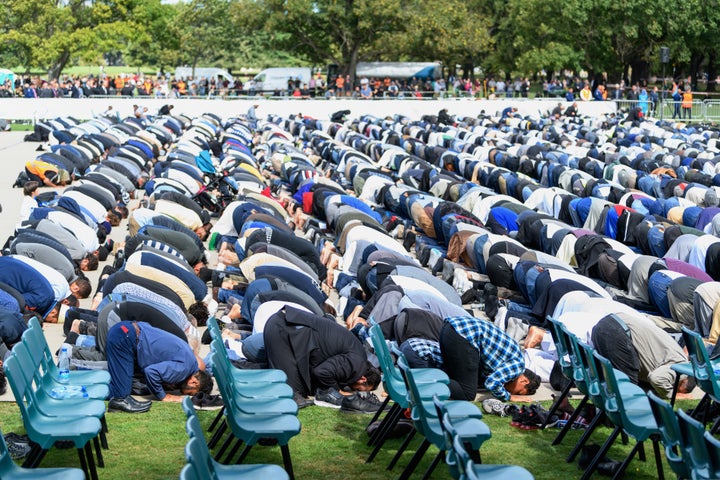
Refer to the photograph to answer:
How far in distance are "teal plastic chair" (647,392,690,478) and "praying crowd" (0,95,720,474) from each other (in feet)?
8.63

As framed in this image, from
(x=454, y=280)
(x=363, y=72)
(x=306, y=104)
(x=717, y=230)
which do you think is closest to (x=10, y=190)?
(x=454, y=280)

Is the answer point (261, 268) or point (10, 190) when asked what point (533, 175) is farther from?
point (261, 268)

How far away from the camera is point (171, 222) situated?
54.0 feet

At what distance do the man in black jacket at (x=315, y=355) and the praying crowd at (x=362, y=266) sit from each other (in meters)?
0.02

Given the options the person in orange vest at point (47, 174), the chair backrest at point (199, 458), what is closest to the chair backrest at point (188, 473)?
the chair backrest at point (199, 458)

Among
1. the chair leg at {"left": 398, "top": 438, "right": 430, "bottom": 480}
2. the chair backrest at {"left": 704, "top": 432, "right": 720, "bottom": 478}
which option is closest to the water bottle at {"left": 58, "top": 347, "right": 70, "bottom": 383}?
the chair leg at {"left": 398, "top": 438, "right": 430, "bottom": 480}

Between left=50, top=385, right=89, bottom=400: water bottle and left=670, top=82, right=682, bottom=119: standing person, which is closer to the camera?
left=50, top=385, right=89, bottom=400: water bottle

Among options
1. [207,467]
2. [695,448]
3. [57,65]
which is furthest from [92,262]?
[57,65]

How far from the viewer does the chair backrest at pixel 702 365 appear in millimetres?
8633

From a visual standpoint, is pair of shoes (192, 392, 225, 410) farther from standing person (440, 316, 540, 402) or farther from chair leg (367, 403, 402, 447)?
standing person (440, 316, 540, 402)

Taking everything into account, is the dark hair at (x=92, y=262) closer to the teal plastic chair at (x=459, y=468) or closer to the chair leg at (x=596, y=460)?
the chair leg at (x=596, y=460)

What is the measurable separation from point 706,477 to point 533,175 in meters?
20.7

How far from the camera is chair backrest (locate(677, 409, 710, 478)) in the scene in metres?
6.12

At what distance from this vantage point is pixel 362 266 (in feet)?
46.4
